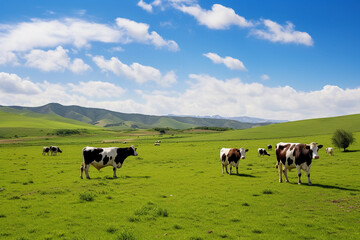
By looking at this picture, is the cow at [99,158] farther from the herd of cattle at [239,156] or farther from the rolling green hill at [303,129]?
the rolling green hill at [303,129]

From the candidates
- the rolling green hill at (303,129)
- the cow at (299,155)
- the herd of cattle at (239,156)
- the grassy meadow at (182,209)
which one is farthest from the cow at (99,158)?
the rolling green hill at (303,129)

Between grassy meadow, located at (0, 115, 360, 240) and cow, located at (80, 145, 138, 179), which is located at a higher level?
cow, located at (80, 145, 138, 179)

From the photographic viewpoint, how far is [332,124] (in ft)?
378

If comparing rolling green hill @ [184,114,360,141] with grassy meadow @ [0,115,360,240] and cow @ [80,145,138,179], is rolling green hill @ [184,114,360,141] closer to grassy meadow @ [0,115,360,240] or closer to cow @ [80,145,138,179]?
cow @ [80,145,138,179]

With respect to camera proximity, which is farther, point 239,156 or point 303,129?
point 303,129

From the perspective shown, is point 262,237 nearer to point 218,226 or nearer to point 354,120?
point 218,226

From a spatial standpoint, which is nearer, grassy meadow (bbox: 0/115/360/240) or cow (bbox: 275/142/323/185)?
grassy meadow (bbox: 0/115/360/240)

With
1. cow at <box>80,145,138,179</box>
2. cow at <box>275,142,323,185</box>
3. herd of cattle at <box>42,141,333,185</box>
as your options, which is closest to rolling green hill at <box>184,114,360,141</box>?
herd of cattle at <box>42,141,333,185</box>

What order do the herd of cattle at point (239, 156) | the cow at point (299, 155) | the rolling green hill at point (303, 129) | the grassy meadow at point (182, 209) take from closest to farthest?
the grassy meadow at point (182, 209) < the cow at point (299, 155) < the herd of cattle at point (239, 156) < the rolling green hill at point (303, 129)

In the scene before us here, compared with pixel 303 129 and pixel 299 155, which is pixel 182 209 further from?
pixel 303 129

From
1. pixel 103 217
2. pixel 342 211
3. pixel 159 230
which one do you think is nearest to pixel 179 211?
pixel 159 230

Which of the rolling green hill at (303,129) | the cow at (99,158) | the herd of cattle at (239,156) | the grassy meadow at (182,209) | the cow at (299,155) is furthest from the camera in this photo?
the rolling green hill at (303,129)

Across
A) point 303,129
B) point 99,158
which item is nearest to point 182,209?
point 99,158

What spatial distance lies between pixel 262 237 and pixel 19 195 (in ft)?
54.3
